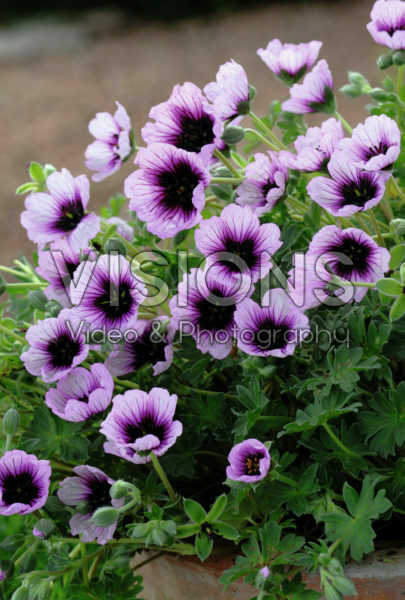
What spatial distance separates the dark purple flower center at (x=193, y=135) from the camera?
0.71 m

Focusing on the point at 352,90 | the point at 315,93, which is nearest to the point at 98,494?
the point at 315,93

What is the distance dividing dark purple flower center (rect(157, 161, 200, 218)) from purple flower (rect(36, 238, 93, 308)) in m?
0.12

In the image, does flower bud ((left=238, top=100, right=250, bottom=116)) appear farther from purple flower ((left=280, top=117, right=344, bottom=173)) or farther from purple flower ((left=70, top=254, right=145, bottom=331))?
purple flower ((left=70, top=254, right=145, bottom=331))

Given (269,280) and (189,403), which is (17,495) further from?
(269,280)

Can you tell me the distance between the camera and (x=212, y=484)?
2.65 feet

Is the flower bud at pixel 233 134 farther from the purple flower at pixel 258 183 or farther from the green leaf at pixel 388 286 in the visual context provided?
the green leaf at pixel 388 286

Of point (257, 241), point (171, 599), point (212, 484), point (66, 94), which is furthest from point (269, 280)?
point (66, 94)

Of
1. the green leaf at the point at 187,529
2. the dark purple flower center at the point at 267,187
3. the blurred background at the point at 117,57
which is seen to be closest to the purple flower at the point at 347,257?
the dark purple flower center at the point at 267,187

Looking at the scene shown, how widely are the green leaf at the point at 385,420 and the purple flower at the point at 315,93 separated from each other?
0.30 m

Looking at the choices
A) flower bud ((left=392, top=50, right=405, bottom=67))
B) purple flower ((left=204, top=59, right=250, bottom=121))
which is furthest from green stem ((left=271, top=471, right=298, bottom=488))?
flower bud ((left=392, top=50, right=405, bottom=67))

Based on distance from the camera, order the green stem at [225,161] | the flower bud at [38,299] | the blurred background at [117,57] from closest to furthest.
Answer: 1. the green stem at [225,161]
2. the flower bud at [38,299]
3. the blurred background at [117,57]

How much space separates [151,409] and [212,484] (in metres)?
0.17

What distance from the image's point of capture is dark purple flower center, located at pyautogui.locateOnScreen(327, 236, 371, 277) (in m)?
0.67

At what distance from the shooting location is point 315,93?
0.80m
